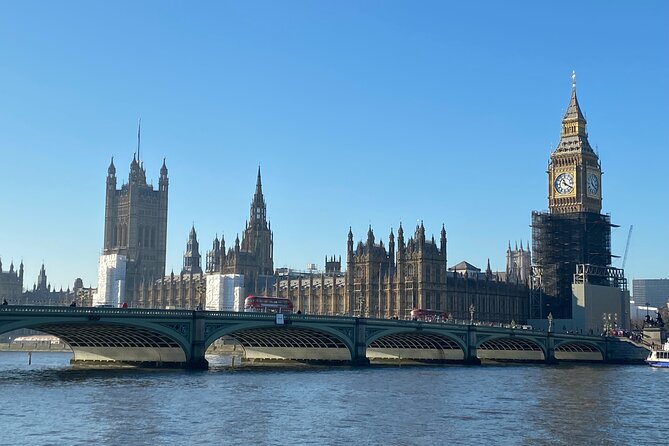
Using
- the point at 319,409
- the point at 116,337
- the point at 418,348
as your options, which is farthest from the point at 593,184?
the point at 319,409

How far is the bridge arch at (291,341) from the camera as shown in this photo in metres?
97.3

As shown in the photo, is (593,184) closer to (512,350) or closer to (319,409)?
(512,350)

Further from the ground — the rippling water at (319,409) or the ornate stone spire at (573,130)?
the ornate stone spire at (573,130)

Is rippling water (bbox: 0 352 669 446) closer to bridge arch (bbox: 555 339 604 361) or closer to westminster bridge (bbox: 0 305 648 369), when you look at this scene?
westminster bridge (bbox: 0 305 648 369)

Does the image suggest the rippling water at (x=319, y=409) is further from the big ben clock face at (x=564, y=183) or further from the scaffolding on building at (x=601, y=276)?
the big ben clock face at (x=564, y=183)

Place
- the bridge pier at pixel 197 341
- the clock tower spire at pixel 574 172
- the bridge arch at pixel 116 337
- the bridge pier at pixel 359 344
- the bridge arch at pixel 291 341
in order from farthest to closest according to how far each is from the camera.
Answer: the clock tower spire at pixel 574 172, the bridge pier at pixel 359 344, the bridge arch at pixel 291 341, the bridge pier at pixel 197 341, the bridge arch at pixel 116 337

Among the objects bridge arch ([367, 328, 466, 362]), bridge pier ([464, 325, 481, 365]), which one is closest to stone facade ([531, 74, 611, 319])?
bridge arch ([367, 328, 466, 362])

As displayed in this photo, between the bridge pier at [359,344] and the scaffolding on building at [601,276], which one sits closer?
the bridge pier at [359,344]

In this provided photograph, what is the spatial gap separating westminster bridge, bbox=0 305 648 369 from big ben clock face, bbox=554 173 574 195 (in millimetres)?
42254

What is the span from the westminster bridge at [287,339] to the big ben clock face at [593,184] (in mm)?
42023

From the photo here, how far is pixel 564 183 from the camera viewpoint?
18700 cm

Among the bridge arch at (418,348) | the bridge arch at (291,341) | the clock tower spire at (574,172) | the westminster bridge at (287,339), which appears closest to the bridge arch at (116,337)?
the westminster bridge at (287,339)

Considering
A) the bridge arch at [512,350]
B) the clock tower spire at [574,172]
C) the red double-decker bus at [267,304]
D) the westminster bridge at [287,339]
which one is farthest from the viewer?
the clock tower spire at [574,172]

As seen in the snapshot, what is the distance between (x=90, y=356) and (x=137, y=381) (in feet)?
91.2
